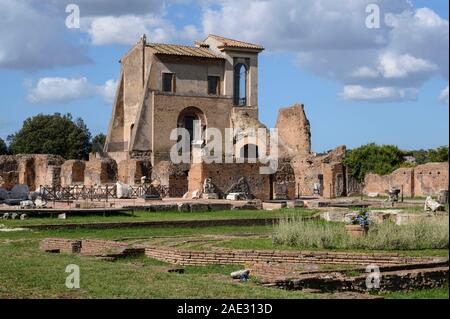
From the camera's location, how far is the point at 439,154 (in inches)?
1858

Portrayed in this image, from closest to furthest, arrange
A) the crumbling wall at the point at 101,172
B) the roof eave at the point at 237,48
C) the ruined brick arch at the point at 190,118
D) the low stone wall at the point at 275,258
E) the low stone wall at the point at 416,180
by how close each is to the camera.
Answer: the low stone wall at the point at 275,258
the crumbling wall at the point at 101,172
the low stone wall at the point at 416,180
the ruined brick arch at the point at 190,118
the roof eave at the point at 237,48

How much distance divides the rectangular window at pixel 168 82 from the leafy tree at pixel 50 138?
21.2 m

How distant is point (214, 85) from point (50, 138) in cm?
2235

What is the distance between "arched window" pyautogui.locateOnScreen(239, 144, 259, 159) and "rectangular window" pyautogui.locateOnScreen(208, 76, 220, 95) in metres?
4.27

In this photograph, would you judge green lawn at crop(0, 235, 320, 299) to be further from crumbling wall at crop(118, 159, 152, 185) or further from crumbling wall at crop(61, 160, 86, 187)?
crumbling wall at crop(61, 160, 86, 187)

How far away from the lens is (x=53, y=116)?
64.4 metres

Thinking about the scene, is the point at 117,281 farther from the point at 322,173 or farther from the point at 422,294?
the point at 322,173

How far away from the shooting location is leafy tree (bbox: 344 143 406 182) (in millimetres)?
44750

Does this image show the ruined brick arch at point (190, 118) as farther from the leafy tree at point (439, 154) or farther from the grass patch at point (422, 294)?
the grass patch at point (422, 294)

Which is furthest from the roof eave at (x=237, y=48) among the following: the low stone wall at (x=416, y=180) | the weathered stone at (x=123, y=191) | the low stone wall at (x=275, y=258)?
the low stone wall at (x=275, y=258)

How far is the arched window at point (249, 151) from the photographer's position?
4325cm
